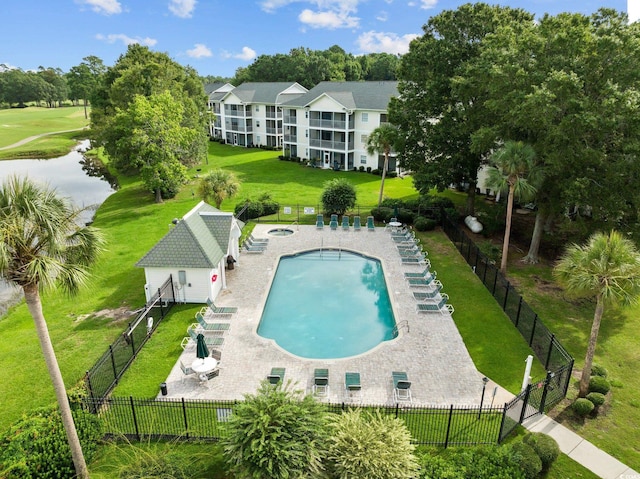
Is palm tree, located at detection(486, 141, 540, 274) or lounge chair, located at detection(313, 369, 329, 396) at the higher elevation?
palm tree, located at detection(486, 141, 540, 274)

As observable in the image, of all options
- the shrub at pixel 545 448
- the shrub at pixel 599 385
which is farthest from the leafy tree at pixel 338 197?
the shrub at pixel 545 448

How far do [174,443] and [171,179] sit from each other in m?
26.9

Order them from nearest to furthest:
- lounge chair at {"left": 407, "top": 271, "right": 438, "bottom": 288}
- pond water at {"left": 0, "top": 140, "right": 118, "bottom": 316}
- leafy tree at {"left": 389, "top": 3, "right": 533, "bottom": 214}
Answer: lounge chair at {"left": 407, "top": 271, "right": 438, "bottom": 288}
leafy tree at {"left": 389, "top": 3, "right": 533, "bottom": 214}
pond water at {"left": 0, "top": 140, "right": 118, "bottom": 316}

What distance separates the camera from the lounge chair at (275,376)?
556 inches

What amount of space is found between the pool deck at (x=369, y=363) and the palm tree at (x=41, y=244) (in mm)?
5960

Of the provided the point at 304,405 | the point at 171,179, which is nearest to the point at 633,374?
the point at 304,405

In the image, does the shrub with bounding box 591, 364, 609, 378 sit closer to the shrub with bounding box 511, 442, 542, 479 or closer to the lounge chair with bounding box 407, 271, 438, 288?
the shrub with bounding box 511, 442, 542, 479

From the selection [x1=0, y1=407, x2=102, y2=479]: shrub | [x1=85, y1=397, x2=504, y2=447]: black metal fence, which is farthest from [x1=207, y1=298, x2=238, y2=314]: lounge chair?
[x1=0, y1=407, x2=102, y2=479]: shrub

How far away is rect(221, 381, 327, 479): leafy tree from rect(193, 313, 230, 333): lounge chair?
7.67 metres

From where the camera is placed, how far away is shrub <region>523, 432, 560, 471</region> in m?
10.8

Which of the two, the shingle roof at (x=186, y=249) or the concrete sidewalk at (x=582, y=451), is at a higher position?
the shingle roof at (x=186, y=249)

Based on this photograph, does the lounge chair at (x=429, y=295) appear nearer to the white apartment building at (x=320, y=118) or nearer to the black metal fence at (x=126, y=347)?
the black metal fence at (x=126, y=347)

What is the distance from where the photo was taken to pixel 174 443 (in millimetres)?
11750

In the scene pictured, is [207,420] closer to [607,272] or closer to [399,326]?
[399,326]
